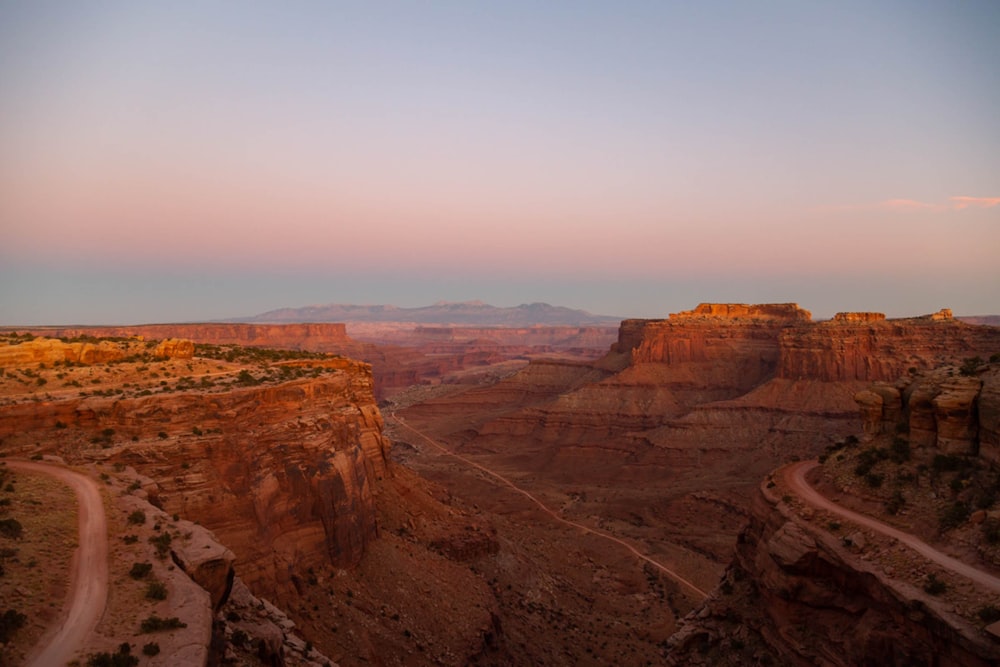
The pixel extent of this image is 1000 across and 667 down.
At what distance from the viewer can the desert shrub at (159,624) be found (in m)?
11.9

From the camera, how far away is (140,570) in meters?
14.0

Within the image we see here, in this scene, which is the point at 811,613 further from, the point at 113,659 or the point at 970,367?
the point at 113,659

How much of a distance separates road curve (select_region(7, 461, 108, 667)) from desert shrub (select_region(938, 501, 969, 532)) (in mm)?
21053

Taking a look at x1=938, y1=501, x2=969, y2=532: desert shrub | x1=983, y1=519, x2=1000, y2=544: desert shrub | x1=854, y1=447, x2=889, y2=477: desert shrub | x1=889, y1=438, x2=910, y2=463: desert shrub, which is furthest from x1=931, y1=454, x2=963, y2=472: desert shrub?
x1=983, y1=519, x2=1000, y2=544: desert shrub

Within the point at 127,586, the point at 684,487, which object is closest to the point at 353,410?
the point at 127,586

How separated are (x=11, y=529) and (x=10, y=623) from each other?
3777 millimetres

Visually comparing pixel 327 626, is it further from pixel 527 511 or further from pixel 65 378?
pixel 527 511

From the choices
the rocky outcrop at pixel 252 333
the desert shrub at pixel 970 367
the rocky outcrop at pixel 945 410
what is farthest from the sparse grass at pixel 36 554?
the rocky outcrop at pixel 252 333

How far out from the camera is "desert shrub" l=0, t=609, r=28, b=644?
35.9 feet

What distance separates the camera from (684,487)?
59.1 meters

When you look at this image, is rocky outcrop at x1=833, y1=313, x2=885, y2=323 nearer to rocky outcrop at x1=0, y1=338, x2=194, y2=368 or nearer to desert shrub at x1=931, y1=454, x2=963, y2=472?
desert shrub at x1=931, y1=454, x2=963, y2=472

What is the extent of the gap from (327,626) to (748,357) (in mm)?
67002

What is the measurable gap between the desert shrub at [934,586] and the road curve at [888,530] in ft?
2.03

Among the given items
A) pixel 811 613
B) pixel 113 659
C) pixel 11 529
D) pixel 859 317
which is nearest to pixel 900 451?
pixel 811 613
